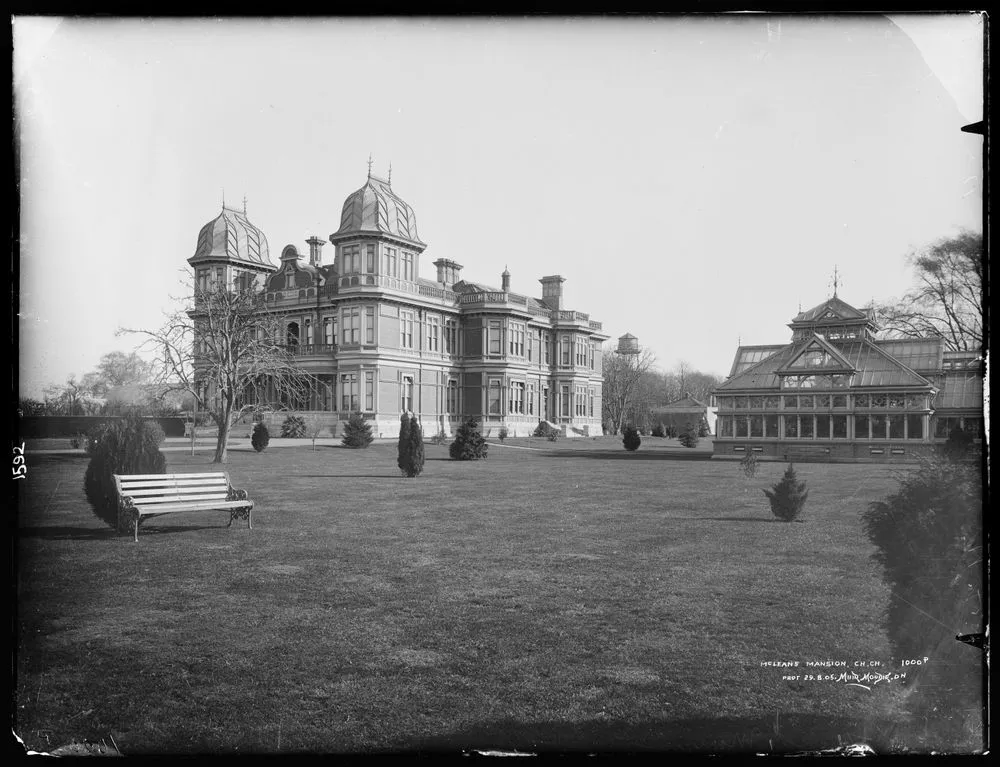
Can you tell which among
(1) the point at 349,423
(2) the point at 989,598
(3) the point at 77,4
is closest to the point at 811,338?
(2) the point at 989,598

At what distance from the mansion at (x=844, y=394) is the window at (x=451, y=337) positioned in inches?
103

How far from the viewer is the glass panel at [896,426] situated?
5719 millimetres

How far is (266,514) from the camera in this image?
20.2ft

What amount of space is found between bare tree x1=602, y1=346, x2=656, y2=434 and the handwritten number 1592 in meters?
5.03

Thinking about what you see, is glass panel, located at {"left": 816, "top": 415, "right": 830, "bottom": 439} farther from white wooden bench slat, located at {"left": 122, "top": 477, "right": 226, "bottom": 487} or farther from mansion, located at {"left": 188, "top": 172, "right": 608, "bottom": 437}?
white wooden bench slat, located at {"left": 122, "top": 477, "right": 226, "bottom": 487}

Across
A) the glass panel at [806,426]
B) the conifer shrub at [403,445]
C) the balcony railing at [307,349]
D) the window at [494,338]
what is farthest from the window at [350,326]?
the glass panel at [806,426]

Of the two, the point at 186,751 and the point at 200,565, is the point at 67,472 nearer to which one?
the point at 200,565

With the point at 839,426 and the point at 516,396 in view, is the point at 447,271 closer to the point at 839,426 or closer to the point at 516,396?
the point at 516,396

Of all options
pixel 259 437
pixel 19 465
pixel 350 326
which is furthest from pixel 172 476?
pixel 350 326

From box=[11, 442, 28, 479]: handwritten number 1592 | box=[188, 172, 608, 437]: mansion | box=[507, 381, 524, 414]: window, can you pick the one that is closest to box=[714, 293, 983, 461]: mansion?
box=[188, 172, 608, 437]: mansion

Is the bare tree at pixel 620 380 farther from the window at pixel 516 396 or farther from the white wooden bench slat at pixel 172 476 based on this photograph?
the white wooden bench slat at pixel 172 476

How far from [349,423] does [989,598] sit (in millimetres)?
5614

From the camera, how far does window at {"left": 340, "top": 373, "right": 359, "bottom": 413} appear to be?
664cm

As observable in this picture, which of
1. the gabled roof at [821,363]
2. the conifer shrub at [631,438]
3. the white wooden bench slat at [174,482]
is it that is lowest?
the white wooden bench slat at [174,482]
